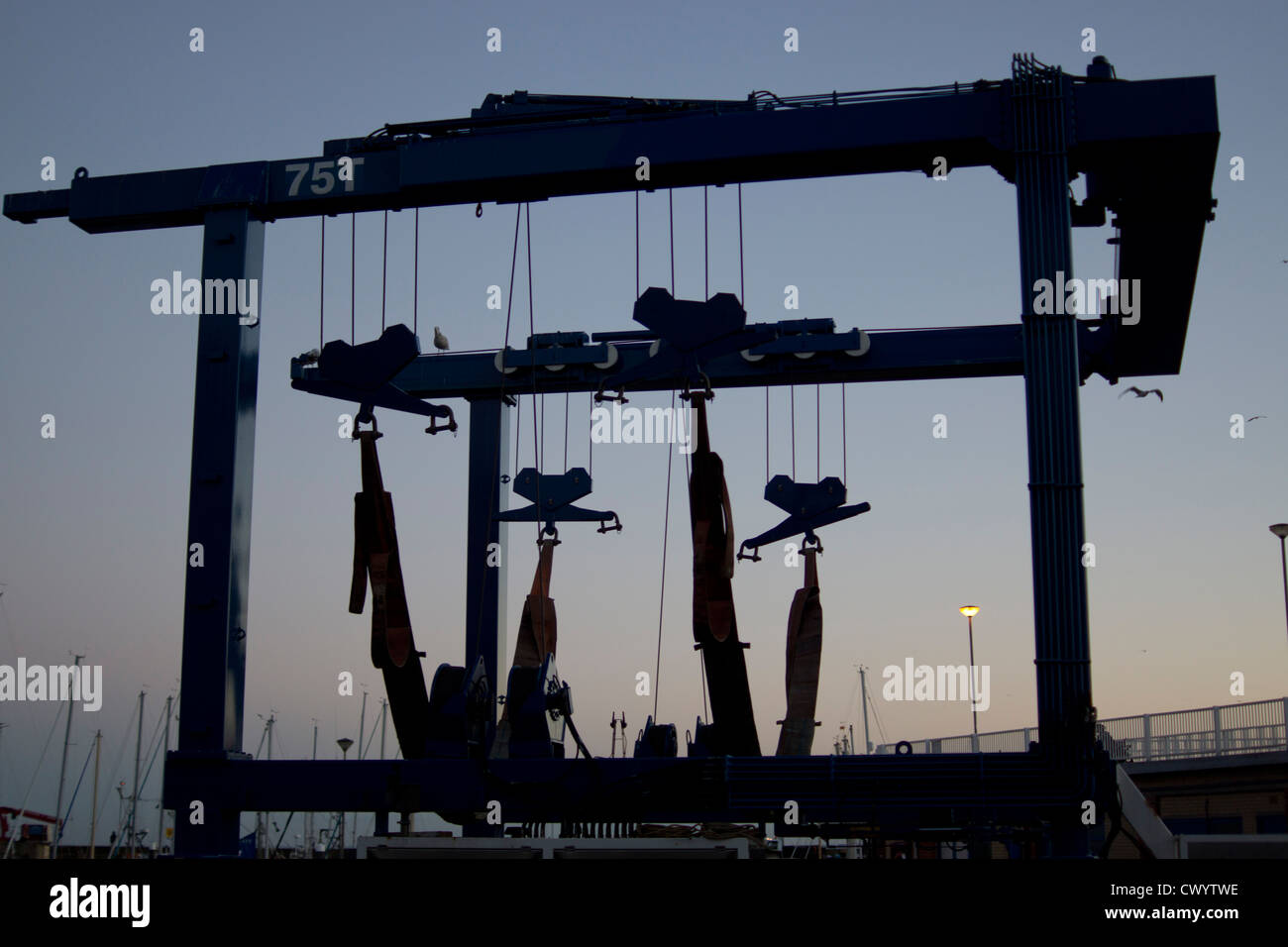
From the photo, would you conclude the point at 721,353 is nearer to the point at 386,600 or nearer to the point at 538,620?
the point at 386,600

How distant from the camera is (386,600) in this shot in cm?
1505

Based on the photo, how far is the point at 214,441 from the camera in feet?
49.3

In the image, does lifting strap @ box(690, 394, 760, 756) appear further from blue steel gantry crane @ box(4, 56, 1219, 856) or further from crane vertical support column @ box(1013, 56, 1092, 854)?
crane vertical support column @ box(1013, 56, 1092, 854)

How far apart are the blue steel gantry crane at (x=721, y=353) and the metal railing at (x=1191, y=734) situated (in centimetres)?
1786

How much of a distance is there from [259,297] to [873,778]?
A: 880cm

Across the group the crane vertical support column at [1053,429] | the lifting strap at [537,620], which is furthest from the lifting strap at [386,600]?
the crane vertical support column at [1053,429]

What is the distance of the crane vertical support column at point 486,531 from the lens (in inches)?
886

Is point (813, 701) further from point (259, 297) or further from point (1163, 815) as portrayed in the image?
point (1163, 815)

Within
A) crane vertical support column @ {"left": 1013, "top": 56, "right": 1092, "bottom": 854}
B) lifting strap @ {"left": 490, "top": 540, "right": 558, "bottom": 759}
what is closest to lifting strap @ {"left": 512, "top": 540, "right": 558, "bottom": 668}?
lifting strap @ {"left": 490, "top": 540, "right": 558, "bottom": 759}

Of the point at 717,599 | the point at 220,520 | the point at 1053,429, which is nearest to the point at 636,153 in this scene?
the point at 717,599

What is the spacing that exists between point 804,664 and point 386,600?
696 centimetres

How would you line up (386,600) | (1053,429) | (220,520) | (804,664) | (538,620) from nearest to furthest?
(1053,429), (220,520), (386,600), (804,664), (538,620)

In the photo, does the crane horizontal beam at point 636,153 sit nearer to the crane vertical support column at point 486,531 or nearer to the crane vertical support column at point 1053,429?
the crane vertical support column at point 1053,429
